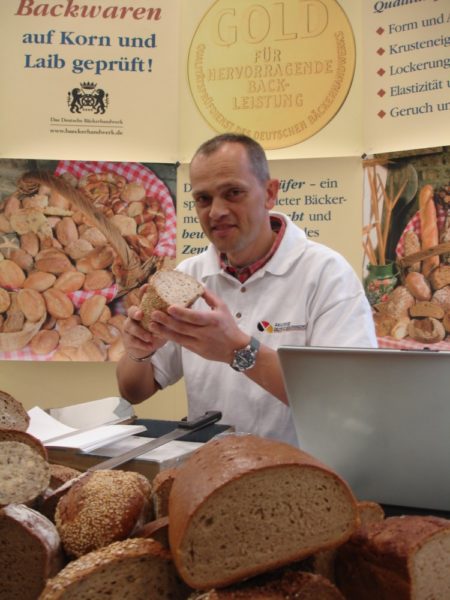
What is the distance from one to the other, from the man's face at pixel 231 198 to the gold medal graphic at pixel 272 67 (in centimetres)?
83

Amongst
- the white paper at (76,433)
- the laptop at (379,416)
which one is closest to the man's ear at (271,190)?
the white paper at (76,433)

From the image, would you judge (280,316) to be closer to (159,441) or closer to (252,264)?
(252,264)

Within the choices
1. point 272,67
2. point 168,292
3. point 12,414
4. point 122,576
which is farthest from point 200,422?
point 272,67

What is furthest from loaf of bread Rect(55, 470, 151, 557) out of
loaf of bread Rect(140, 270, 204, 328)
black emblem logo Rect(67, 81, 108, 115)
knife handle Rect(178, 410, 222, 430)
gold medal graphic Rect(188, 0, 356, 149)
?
black emblem logo Rect(67, 81, 108, 115)

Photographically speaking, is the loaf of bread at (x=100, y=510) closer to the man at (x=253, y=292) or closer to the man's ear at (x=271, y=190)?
the man at (x=253, y=292)

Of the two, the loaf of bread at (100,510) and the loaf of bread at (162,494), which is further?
the loaf of bread at (162,494)

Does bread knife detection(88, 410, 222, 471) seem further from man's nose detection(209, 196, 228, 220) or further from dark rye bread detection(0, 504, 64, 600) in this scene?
man's nose detection(209, 196, 228, 220)

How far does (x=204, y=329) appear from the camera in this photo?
5.12 feet

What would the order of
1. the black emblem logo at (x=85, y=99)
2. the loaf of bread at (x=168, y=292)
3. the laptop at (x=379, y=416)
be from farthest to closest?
the black emblem logo at (x=85, y=99)
the loaf of bread at (x=168, y=292)
the laptop at (x=379, y=416)

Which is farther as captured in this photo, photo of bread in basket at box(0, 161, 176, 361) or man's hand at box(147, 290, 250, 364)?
photo of bread in basket at box(0, 161, 176, 361)

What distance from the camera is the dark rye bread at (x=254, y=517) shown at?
2.21 feet

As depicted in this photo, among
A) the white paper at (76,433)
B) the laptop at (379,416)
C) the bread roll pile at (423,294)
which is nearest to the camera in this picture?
the laptop at (379,416)

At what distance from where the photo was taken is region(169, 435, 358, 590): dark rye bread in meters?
0.67

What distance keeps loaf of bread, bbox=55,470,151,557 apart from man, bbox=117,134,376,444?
86 centimetres
